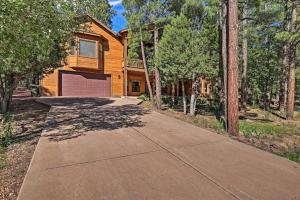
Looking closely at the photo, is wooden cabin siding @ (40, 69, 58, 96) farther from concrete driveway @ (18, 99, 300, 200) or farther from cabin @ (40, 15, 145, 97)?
concrete driveway @ (18, 99, 300, 200)

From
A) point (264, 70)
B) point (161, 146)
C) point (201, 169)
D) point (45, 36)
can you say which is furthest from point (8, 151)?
point (264, 70)

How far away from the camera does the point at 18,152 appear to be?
5.55m

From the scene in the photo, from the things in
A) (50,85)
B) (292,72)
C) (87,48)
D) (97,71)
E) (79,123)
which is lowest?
(79,123)

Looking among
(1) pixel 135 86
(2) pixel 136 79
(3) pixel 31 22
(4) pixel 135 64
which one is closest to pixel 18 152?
(3) pixel 31 22

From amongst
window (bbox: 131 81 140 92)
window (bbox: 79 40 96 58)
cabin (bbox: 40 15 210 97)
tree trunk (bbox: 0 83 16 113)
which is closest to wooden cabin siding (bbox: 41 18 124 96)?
cabin (bbox: 40 15 210 97)

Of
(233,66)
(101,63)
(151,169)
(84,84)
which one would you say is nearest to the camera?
(151,169)

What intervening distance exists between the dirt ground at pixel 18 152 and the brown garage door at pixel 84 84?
28.5 ft

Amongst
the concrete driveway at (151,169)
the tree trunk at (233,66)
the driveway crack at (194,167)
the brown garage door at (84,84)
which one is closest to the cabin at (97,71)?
the brown garage door at (84,84)

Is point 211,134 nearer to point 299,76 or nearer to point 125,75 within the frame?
point 125,75

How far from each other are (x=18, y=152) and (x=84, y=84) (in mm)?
14528

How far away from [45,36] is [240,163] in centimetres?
585

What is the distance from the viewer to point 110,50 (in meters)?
21.0

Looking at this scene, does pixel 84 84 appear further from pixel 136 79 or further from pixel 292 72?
pixel 292 72

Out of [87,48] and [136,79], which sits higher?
[87,48]
